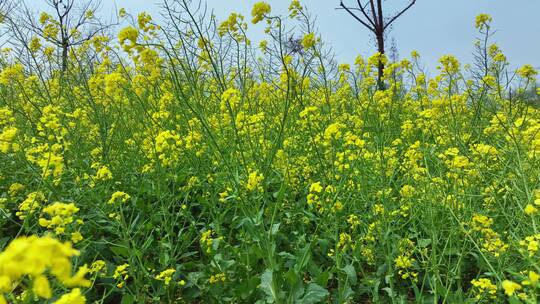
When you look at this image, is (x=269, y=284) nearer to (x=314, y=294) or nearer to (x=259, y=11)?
(x=314, y=294)

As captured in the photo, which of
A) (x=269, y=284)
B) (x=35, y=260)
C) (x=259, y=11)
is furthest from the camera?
(x=259, y=11)

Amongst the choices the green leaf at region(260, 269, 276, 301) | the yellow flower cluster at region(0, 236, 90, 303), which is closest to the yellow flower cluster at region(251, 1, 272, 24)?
the green leaf at region(260, 269, 276, 301)

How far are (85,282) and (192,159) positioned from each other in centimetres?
250

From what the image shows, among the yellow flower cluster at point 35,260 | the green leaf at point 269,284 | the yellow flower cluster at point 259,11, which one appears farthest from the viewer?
the yellow flower cluster at point 259,11

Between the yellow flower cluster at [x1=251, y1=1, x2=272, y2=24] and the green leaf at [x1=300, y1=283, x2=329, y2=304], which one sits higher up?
the yellow flower cluster at [x1=251, y1=1, x2=272, y2=24]

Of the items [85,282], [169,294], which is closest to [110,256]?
[169,294]

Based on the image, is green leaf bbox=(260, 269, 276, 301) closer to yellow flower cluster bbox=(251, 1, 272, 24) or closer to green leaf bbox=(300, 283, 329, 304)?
green leaf bbox=(300, 283, 329, 304)

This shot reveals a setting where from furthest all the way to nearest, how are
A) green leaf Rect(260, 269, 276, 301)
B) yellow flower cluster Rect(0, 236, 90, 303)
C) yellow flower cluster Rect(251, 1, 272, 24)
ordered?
yellow flower cluster Rect(251, 1, 272, 24) → green leaf Rect(260, 269, 276, 301) → yellow flower cluster Rect(0, 236, 90, 303)

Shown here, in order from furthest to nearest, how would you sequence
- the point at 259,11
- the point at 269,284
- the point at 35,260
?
the point at 259,11 → the point at 269,284 → the point at 35,260

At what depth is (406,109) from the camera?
5.38m

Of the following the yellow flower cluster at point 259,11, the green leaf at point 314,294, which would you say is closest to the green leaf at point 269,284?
the green leaf at point 314,294

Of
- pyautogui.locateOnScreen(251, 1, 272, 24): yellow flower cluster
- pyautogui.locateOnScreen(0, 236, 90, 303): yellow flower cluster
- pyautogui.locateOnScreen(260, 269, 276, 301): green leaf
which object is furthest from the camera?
pyautogui.locateOnScreen(251, 1, 272, 24): yellow flower cluster

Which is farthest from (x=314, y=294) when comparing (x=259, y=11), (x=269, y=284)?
(x=259, y=11)

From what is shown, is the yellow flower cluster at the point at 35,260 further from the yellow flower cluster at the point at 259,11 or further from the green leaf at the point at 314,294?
the yellow flower cluster at the point at 259,11
